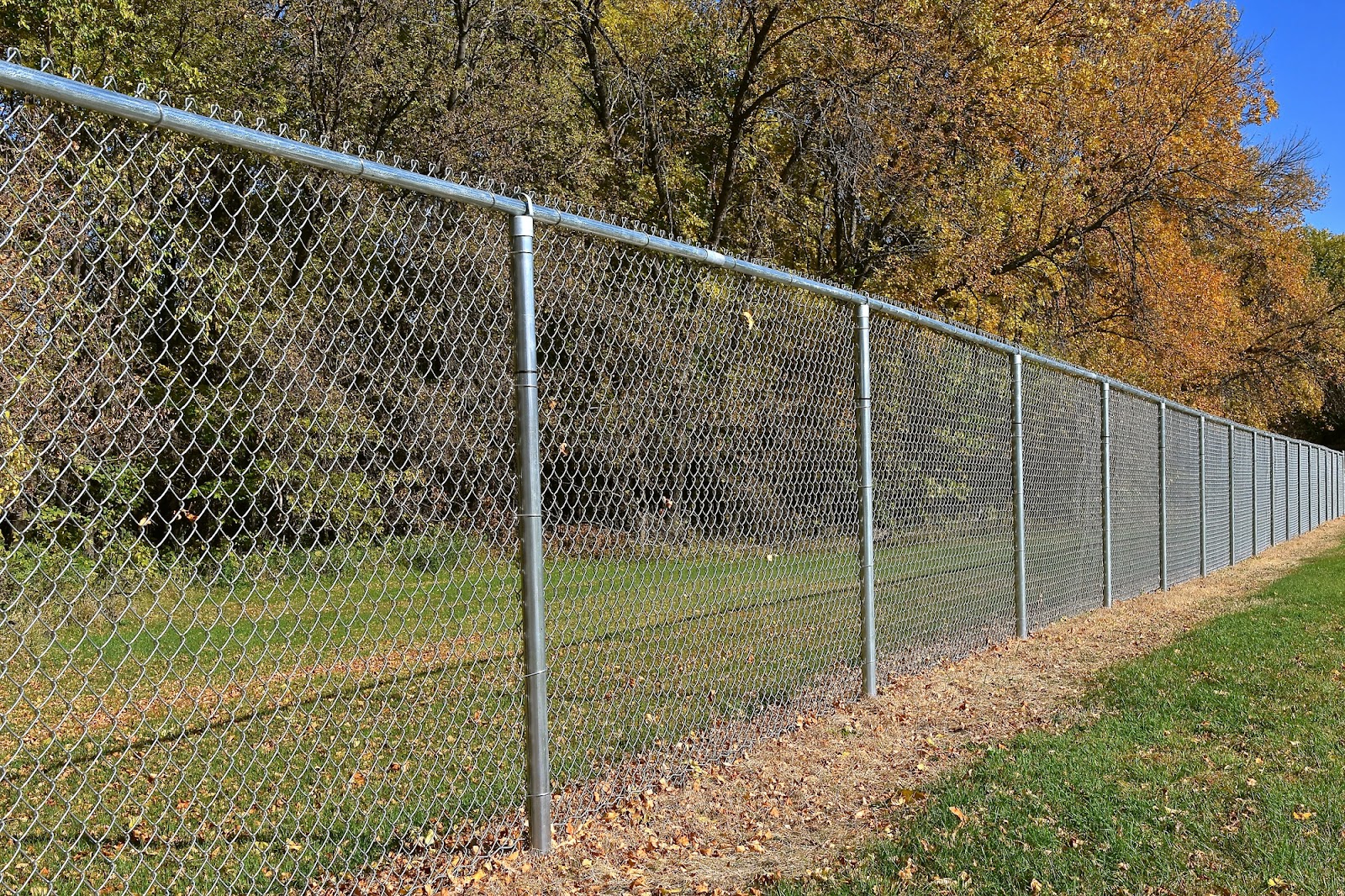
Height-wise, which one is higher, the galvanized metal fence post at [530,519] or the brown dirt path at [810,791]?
the galvanized metal fence post at [530,519]

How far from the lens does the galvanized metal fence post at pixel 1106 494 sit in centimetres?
892

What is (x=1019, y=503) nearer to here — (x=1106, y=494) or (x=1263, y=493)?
(x=1106, y=494)

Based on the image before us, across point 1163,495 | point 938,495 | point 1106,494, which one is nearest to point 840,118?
point 1163,495

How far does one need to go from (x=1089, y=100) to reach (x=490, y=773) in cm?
1875

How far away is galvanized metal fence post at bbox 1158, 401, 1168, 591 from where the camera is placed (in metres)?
10.6

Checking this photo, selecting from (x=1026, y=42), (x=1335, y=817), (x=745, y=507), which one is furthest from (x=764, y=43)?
(x=1335, y=817)

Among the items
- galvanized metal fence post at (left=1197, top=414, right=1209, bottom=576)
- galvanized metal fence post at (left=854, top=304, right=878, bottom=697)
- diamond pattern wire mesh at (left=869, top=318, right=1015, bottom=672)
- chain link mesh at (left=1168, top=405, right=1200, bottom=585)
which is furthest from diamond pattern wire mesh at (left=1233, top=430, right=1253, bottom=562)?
galvanized metal fence post at (left=854, top=304, right=878, bottom=697)

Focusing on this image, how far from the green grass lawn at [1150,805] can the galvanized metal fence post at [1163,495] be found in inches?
190

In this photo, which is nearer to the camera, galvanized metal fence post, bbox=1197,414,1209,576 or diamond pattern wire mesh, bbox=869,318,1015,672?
diamond pattern wire mesh, bbox=869,318,1015,672

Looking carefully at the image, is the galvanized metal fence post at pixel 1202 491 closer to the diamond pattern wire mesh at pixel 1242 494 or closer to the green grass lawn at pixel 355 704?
the diamond pattern wire mesh at pixel 1242 494

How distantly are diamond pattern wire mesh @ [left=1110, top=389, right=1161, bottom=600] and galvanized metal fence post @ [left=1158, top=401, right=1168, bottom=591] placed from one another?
5 centimetres

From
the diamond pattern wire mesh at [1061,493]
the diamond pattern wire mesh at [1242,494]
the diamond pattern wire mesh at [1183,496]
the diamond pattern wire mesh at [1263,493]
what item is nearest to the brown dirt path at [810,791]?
the diamond pattern wire mesh at [1061,493]

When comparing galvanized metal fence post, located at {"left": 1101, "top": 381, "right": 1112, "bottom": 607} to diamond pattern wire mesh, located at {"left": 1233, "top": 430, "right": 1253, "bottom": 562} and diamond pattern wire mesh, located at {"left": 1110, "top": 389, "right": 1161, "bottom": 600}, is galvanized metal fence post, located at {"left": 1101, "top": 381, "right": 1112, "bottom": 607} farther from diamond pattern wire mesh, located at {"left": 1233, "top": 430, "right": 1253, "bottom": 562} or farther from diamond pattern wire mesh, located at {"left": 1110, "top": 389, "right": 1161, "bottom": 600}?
diamond pattern wire mesh, located at {"left": 1233, "top": 430, "right": 1253, "bottom": 562}

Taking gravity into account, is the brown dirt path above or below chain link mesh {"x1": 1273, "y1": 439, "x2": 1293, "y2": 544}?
below
